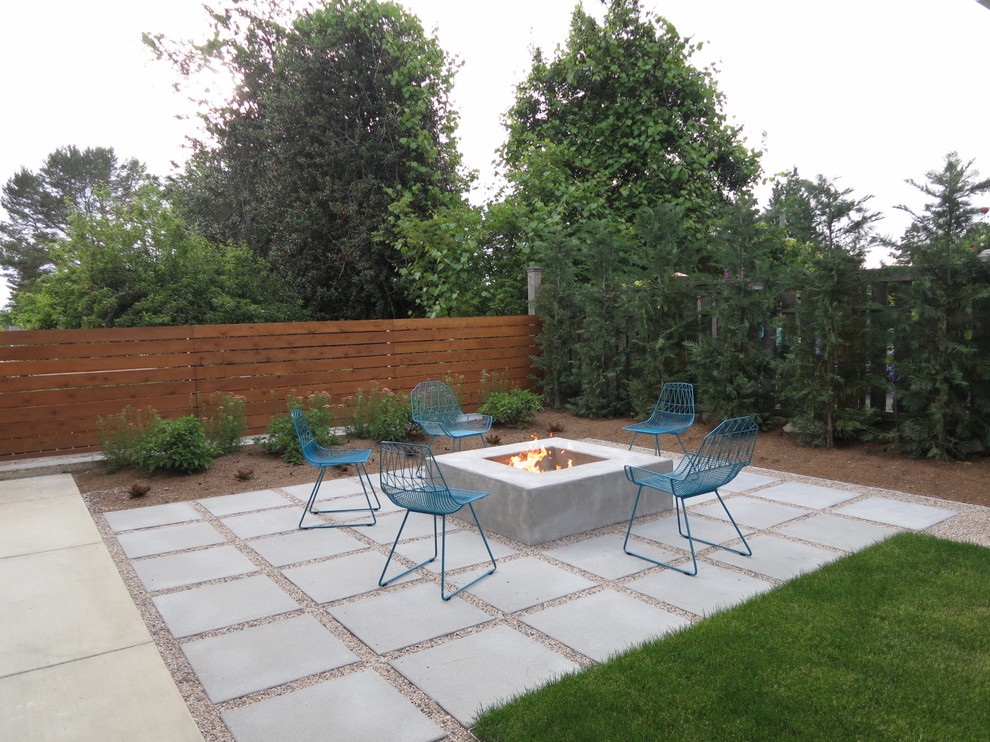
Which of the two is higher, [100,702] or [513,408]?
[513,408]

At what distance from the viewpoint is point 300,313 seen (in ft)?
42.2

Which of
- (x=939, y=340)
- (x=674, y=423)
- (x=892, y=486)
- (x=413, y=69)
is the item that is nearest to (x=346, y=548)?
(x=674, y=423)

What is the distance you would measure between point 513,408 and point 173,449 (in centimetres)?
405

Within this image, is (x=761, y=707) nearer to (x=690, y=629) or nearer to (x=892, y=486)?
(x=690, y=629)

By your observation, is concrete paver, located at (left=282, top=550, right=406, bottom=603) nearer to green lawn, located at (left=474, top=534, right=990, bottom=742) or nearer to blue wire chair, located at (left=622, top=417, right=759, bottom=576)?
green lawn, located at (left=474, top=534, right=990, bottom=742)

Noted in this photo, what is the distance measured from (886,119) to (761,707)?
8.64 metres

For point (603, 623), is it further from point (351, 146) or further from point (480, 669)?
point (351, 146)

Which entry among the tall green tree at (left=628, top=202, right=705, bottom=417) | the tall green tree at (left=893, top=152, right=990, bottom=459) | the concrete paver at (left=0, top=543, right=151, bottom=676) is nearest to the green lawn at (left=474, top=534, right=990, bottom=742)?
the concrete paver at (left=0, top=543, right=151, bottom=676)

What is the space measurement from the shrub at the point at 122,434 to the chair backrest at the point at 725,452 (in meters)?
5.22

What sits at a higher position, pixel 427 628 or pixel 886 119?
pixel 886 119

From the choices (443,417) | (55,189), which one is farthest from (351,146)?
(55,189)

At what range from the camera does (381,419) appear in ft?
24.7

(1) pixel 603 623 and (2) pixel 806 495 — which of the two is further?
(2) pixel 806 495

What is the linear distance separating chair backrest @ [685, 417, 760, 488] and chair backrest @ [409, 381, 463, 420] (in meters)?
3.17
